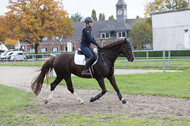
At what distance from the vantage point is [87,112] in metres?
7.42

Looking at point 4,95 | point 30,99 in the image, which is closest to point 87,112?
point 30,99

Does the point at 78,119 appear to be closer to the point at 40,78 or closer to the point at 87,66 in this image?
the point at 87,66

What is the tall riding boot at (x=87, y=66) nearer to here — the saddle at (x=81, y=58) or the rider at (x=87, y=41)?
the rider at (x=87, y=41)

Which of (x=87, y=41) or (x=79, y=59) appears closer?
(x=87, y=41)

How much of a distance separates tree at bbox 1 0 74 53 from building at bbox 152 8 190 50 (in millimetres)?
14593

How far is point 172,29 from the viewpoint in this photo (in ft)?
135

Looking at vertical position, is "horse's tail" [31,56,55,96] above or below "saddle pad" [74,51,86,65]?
below

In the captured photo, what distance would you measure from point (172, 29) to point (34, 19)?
19799 millimetres

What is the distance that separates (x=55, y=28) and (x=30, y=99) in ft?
125

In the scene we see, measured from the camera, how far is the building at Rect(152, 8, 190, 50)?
3969cm

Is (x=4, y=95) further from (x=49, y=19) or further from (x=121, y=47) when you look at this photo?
(x=49, y=19)

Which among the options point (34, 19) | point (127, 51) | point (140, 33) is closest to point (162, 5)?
point (140, 33)

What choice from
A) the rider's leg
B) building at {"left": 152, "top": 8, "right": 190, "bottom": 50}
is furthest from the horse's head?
building at {"left": 152, "top": 8, "right": 190, "bottom": 50}

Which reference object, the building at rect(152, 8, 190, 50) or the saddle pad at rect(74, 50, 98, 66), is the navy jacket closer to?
the saddle pad at rect(74, 50, 98, 66)
